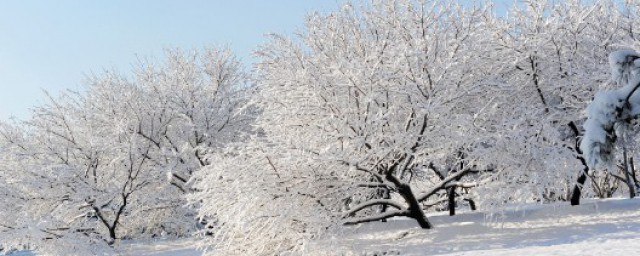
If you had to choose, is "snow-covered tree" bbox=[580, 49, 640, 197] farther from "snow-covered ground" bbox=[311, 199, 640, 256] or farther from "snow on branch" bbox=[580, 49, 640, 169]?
"snow-covered ground" bbox=[311, 199, 640, 256]

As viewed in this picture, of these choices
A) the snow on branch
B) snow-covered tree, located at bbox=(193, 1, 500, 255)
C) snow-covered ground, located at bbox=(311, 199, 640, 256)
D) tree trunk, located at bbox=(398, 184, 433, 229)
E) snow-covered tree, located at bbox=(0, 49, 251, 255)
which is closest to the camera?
the snow on branch

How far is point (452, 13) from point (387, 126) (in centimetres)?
369

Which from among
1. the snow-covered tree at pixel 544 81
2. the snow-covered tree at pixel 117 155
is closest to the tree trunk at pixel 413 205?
the snow-covered tree at pixel 544 81

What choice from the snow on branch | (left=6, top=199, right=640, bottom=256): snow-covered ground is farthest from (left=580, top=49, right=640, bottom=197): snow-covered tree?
(left=6, top=199, right=640, bottom=256): snow-covered ground

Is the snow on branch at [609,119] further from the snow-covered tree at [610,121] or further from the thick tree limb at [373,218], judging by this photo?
the thick tree limb at [373,218]

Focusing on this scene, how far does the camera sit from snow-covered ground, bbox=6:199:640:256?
10.8m

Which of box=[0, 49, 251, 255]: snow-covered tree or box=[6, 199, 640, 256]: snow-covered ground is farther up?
box=[0, 49, 251, 255]: snow-covered tree

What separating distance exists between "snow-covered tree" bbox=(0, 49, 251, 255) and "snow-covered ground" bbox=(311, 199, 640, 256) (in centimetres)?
825

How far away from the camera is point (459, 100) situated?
1365 centimetres

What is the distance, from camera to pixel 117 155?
22500mm

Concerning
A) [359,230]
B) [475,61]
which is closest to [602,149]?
[475,61]

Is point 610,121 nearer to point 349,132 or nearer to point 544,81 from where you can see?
point 349,132

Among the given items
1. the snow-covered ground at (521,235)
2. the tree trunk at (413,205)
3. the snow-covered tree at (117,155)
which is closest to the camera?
the snow-covered ground at (521,235)

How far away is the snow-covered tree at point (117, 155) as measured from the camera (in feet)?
67.1
